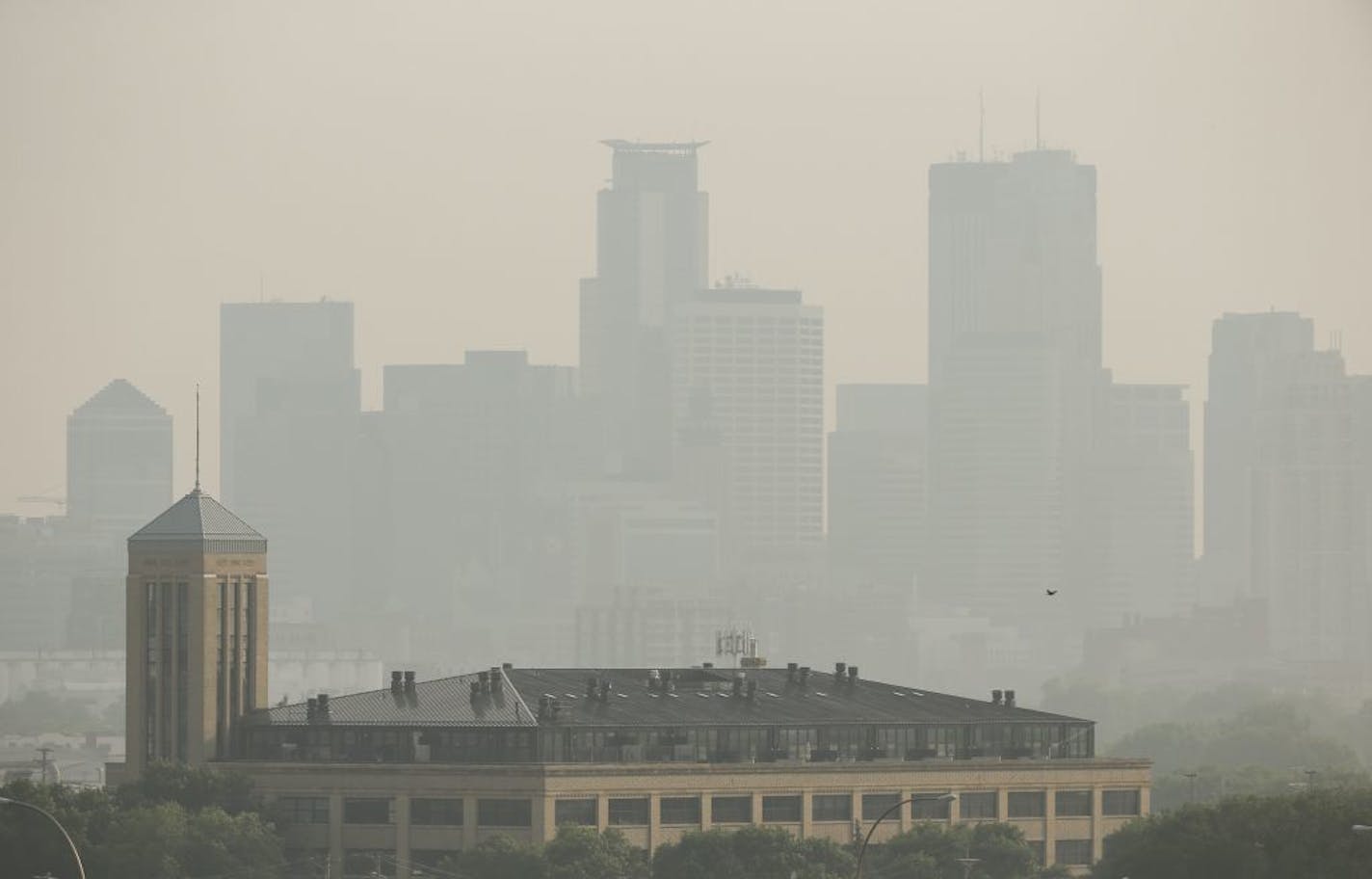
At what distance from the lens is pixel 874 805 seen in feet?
522

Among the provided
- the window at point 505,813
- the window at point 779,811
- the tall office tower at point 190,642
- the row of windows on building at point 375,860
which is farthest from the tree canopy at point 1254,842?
the tall office tower at point 190,642

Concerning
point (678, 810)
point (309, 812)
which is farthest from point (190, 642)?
point (678, 810)

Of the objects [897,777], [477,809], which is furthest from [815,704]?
[477,809]

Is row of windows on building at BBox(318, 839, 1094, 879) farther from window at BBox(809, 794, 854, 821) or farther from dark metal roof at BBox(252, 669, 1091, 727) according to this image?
window at BBox(809, 794, 854, 821)

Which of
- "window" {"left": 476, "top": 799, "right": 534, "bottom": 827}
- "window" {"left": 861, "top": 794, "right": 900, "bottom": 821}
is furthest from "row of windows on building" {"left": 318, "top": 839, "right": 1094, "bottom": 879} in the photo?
"window" {"left": 861, "top": 794, "right": 900, "bottom": 821}

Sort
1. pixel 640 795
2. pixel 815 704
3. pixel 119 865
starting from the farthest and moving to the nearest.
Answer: pixel 815 704 < pixel 640 795 < pixel 119 865

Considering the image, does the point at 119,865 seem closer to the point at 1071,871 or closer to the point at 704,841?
the point at 704,841

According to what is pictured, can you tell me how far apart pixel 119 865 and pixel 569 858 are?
15.5 m

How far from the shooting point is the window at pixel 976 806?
161 m

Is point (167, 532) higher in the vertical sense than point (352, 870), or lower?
higher

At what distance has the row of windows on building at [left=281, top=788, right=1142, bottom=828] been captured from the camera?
153000mm

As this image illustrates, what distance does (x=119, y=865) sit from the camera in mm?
145000

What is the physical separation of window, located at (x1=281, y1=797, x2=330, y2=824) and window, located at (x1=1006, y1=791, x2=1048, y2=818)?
87.1 feet

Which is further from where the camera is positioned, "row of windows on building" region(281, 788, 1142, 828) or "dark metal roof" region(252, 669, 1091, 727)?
"dark metal roof" region(252, 669, 1091, 727)
